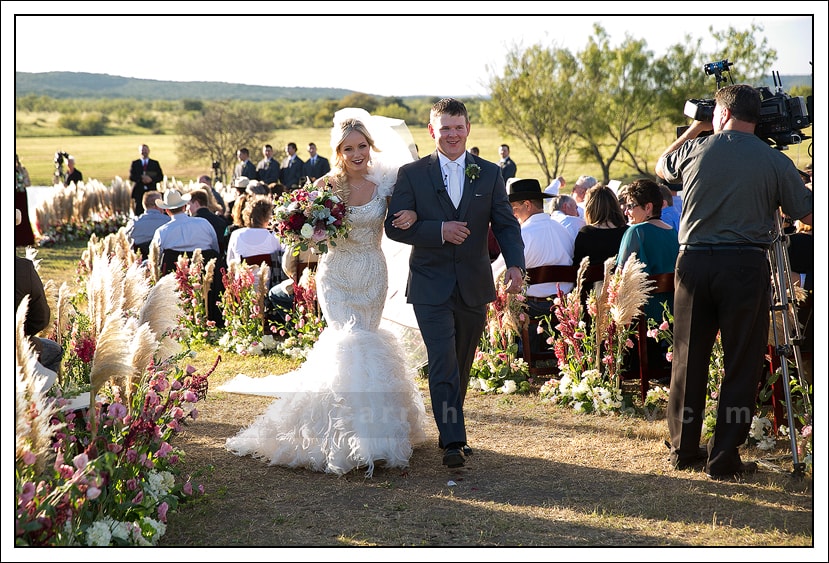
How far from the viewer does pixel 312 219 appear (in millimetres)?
6414

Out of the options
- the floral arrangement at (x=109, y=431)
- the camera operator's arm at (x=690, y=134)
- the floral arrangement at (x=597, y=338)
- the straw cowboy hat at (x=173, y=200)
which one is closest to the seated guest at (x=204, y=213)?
the straw cowboy hat at (x=173, y=200)

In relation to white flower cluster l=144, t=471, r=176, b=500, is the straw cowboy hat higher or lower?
higher

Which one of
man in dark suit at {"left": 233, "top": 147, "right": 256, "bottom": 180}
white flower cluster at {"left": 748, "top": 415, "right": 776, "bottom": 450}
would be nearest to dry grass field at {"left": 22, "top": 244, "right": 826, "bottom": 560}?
white flower cluster at {"left": 748, "top": 415, "right": 776, "bottom": 450}

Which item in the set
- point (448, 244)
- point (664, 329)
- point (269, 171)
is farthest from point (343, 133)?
point (269, 171)

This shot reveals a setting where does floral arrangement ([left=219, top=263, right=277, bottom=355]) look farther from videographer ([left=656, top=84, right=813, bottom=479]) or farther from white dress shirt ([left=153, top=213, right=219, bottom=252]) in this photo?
videographer ([left=656, top=84, right=813, bottom=479])

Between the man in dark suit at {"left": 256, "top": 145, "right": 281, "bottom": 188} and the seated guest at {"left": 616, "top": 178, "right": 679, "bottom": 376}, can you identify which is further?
the man in dark suit at {"left": 256, "top": 145, "right": 281, "bottom": 188}

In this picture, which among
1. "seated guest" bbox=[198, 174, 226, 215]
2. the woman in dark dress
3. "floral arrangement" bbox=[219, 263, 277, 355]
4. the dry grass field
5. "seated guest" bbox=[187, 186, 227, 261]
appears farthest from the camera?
"seated guest" bbox=[198, 174, 226, 215]

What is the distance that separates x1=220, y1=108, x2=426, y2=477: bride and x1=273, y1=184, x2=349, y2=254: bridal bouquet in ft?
0.44

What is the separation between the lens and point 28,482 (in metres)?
3.82

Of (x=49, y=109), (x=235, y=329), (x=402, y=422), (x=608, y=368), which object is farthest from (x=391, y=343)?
(x=49, y=109)

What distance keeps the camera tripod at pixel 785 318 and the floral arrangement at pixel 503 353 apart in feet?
9.71

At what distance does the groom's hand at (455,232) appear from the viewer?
6.11m

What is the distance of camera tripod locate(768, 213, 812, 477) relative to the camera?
566 cm

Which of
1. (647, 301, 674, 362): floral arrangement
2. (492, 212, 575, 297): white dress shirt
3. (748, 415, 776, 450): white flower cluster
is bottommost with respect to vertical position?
(748, 415, 776, 450): white flower cluster
